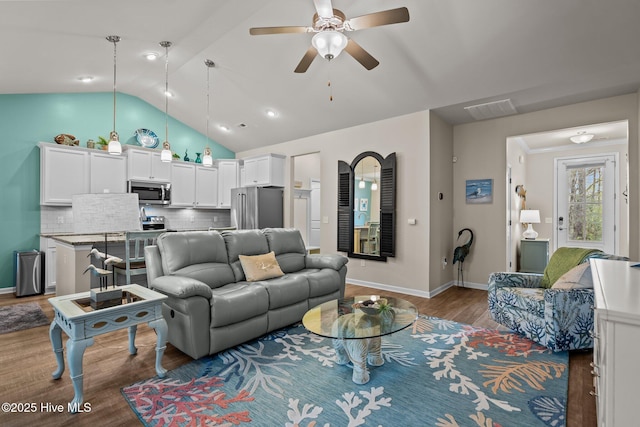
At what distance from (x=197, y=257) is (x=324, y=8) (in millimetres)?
2457

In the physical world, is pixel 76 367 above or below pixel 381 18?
below

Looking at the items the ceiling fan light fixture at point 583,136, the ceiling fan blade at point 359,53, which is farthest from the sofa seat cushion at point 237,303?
the ceiling fan light fixture at point 583,136

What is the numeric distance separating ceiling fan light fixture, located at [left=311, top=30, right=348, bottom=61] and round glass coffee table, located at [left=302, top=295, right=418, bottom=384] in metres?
2.05

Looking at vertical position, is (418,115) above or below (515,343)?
above

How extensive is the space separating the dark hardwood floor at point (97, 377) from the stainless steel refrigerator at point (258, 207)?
Result: 3.37 meters

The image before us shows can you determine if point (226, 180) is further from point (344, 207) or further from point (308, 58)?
point (308, 58)

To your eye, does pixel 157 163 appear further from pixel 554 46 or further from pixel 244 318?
pixel 554 46

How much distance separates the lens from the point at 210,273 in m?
3.18

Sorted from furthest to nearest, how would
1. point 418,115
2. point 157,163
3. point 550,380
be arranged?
point 157,163, point 418,115, point 550,380

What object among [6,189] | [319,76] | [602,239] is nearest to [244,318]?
[319,76]

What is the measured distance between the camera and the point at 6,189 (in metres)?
4.95

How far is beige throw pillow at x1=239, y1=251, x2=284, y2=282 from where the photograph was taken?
3.45 metres

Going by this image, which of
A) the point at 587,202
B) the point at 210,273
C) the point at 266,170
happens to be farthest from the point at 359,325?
the point at 587,202

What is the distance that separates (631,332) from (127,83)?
270 inches
